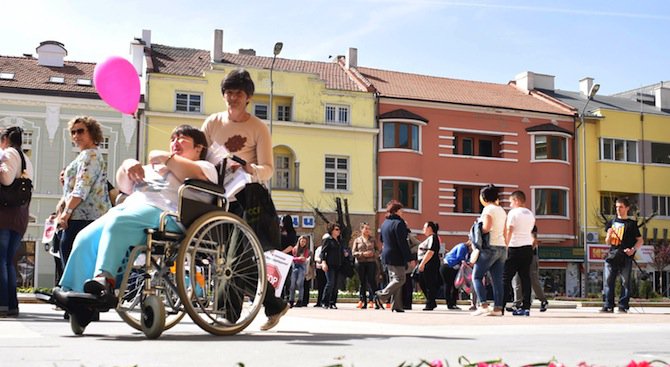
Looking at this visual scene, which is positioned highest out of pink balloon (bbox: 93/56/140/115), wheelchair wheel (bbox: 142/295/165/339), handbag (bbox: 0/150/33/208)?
pink balloon (bbox: 93/56/140/115)

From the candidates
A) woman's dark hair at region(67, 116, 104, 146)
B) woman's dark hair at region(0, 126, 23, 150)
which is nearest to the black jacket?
woman's dark hair at region(0, 126, 23, 150)

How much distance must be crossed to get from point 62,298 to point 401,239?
8.73 metres

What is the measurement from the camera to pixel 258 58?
47.2 meters

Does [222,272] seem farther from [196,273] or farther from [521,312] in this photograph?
[521,312]

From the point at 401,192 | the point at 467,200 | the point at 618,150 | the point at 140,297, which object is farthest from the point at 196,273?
the point at 618,150

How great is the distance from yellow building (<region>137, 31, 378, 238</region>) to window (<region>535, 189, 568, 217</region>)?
9.89m

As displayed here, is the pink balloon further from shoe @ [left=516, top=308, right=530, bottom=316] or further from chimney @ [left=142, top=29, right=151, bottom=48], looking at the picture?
chimney @ [left=142, top=29, right=151, bottom=48]

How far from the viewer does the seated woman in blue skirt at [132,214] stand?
18.1 feet

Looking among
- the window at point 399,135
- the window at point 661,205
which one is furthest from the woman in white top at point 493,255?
the window at point 661,205

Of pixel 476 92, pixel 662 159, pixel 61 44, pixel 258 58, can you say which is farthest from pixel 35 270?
pixel 662 159

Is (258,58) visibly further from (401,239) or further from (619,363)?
(619,363)

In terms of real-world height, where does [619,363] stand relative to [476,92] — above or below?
below

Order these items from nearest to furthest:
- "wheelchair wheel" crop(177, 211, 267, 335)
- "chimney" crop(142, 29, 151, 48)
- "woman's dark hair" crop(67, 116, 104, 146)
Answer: "wheelchair wheel" crop(177, 211, 267, 335) < "woman's dark hair" crop(67, 116, 104, 146) < "chimney" crop(142, 29, 151, 48)

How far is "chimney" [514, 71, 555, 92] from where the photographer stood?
52322 mm
